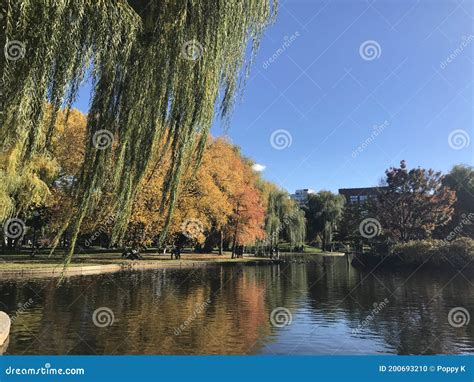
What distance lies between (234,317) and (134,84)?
9566 mm

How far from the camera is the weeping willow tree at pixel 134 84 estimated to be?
14.4 ft

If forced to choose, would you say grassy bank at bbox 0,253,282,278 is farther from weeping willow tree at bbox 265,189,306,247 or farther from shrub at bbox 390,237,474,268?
shrub at bbox 390,237,474,268

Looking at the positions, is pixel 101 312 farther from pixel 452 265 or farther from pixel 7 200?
pixel 452 265

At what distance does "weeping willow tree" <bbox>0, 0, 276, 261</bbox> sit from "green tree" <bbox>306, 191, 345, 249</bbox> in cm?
6894

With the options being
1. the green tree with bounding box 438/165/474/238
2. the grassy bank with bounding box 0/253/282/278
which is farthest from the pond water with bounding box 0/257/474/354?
the green tree with bounding box 438/165/474/238

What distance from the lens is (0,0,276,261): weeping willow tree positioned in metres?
4.38

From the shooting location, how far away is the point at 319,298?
17141 millimetres

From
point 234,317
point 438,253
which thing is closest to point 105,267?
point 234,317

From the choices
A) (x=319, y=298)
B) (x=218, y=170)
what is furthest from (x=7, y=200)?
(x=218, y=170)

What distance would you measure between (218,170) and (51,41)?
35718 mm

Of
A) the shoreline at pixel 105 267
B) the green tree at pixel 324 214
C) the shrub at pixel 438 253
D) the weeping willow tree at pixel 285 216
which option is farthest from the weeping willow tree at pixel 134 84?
the green tree at pixel 324 214

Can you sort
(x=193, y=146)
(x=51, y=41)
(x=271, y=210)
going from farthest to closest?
1. (x=271, y=210)
2. (x=193, y=146)
3. (x=51, y=41)

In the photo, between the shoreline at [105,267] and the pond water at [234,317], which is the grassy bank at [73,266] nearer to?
the shoreline at [105,267]

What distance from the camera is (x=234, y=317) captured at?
1303 centimetres
